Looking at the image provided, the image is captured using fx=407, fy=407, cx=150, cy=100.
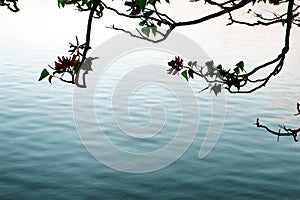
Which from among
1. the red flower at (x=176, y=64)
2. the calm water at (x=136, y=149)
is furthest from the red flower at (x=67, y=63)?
the calm water at (x=136, y=149)

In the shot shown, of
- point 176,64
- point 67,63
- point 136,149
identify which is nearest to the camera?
point 67,63

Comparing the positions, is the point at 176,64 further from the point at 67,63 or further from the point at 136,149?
the point at 136,149

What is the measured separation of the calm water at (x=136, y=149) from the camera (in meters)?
15.9

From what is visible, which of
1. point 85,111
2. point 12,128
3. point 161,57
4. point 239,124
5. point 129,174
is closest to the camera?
point 129,174

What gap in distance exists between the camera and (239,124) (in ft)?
81.5

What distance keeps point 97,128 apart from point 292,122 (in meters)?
13.2

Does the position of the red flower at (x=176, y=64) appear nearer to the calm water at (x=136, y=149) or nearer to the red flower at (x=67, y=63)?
the red flower at (x=67, y=63)

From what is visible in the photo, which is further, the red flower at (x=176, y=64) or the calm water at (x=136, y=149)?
the calm water at (x=136, y=149)

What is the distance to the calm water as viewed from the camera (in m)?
15.9

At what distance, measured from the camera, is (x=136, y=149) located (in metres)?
19.9

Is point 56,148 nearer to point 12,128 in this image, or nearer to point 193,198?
point 12,128

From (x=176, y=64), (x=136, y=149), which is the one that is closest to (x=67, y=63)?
(x=176, y=64)

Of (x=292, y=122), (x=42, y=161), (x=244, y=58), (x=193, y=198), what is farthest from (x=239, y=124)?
(x=244, y=58)

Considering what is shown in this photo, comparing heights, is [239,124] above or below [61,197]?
above
